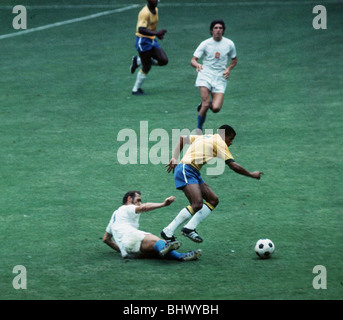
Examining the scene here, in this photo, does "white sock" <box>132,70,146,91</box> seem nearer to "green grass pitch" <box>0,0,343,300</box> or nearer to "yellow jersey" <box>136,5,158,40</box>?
"green grass pitch" <box>0,0,343,300</box>

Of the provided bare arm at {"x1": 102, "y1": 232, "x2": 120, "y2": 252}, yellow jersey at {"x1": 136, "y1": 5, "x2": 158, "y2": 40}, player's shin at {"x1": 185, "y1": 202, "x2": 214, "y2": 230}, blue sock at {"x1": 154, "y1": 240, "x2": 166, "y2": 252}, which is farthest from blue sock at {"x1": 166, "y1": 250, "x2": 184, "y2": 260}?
yellow jersey at {"x1": 136, "y1": 5, "x2": 158, "y2": 40}

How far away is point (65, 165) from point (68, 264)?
17.1 ft

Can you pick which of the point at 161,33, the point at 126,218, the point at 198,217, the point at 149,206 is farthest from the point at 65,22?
the point at 149,206

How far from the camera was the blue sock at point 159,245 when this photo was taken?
34.9 ft

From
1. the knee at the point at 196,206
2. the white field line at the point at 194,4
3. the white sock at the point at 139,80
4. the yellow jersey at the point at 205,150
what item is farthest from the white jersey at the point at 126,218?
the white field line at the point at 194,4

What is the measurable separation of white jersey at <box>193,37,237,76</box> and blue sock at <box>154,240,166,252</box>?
6860mm

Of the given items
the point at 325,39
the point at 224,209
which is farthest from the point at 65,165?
the point at 325,39

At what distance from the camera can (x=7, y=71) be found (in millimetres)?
23156

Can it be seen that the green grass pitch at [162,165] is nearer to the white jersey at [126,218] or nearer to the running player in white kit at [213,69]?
the white jersey at [126,218]

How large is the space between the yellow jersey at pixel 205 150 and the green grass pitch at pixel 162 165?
1.28 m

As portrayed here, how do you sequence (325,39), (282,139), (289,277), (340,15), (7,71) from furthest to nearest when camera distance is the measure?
(340,15), (325,39), (7,71), (282,139), (289,277)

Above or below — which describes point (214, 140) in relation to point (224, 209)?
above

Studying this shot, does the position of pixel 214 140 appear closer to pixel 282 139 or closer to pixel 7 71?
pixel 282 139

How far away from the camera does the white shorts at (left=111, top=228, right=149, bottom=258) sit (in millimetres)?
10750
